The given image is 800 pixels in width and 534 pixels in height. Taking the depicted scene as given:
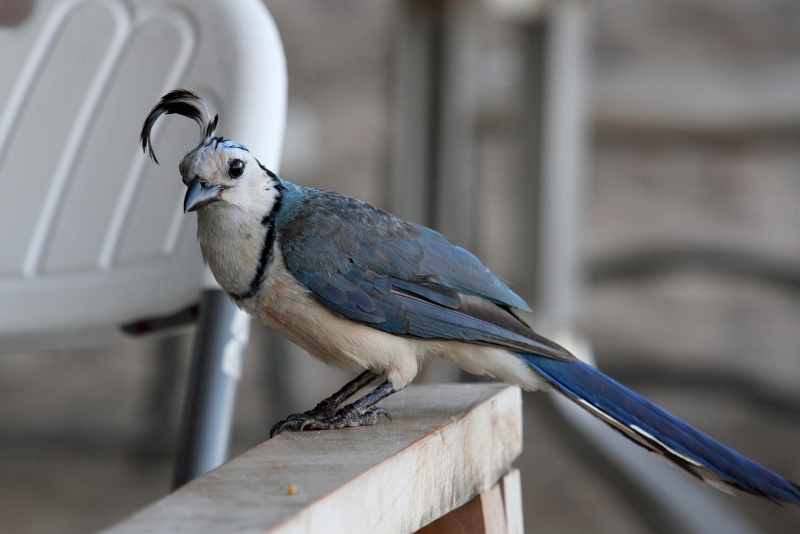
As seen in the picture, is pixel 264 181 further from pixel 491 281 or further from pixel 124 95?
pixel 124 95

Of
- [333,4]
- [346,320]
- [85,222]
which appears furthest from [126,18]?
[333,4]

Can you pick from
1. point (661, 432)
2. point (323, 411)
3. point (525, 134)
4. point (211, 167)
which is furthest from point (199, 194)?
point (525, 134)

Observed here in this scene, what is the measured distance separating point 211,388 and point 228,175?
353mm

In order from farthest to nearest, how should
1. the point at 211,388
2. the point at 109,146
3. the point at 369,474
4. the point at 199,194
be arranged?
the point at 109,146, the point at 211,388, the point at 199,194, the point at 369,474

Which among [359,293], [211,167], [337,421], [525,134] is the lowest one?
[337,421]

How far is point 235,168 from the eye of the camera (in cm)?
117

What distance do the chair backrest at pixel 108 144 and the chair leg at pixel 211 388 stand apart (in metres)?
0.08

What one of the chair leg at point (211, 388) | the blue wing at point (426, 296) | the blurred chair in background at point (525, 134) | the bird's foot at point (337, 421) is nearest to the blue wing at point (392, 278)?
the blue wing at point (426, 296)

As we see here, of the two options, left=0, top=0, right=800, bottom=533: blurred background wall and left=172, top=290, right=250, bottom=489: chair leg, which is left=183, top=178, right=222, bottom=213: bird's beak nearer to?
left=172, top=290, right=250, bottom=489: chair leg

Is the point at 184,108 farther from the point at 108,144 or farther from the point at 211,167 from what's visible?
the point at 108,144

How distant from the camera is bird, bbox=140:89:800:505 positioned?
1180 mm

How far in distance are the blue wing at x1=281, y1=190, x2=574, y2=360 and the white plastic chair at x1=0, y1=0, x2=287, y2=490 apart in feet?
0.89

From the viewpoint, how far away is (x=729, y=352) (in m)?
5.06

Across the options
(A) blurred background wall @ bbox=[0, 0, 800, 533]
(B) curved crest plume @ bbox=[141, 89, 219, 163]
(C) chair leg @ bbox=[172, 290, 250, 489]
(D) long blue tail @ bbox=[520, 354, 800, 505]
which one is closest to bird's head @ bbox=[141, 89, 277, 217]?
(B) curved crest plume @ bbox=[141, 89, 219, 163]
